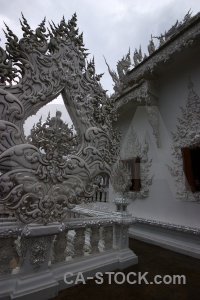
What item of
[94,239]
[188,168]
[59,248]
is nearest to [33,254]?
[59,248]

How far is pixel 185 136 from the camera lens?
3816 mm

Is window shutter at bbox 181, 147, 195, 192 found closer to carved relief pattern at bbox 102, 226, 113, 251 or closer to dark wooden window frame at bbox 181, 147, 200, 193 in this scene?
dark wooden window frame at bbox 181, 147, 200, 193

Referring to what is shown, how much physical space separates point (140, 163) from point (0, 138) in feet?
12.8

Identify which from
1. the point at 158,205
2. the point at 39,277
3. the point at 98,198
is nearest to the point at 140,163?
the point at 158,205

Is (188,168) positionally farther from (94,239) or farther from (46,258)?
(46,258)

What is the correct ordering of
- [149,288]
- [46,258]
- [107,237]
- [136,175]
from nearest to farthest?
[46,258] < [149,288] < [107,237] < [136,175]

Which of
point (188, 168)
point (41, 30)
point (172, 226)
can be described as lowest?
point (172, 226)

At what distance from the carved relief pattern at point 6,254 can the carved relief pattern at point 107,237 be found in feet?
3.91

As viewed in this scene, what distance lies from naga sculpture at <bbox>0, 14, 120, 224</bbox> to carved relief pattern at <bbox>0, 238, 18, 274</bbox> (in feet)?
0.87

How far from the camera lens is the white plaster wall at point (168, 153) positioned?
3.78m

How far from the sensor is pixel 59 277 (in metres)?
1.86

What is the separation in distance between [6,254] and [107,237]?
1.33 meters

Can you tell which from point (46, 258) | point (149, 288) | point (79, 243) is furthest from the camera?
point (79, 243)

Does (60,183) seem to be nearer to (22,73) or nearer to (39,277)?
(39,277)
